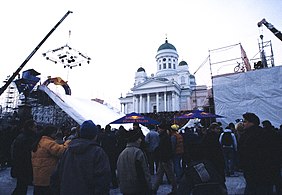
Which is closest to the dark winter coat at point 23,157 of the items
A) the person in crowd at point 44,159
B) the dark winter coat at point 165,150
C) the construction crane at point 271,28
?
the person in crowd at point 44,159

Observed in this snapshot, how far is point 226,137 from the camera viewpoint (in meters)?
7.78

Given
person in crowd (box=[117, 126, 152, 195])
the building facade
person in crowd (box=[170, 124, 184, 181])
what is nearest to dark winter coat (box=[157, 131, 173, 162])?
person in crowd (box=[170, 124, 184, 181])

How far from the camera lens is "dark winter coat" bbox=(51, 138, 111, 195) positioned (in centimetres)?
239

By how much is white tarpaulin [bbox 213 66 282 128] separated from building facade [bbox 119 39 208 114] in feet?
97.8

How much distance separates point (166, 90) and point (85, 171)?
49492 millimetres

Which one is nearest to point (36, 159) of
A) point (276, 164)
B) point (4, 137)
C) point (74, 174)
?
point (74, 174)

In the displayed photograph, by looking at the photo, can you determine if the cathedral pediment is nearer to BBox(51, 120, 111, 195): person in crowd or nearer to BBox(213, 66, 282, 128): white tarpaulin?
BBox(213, 66, 282, 128): white tarpaulin

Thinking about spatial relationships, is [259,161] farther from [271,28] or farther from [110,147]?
[271,28]

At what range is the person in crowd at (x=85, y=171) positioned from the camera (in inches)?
94.3

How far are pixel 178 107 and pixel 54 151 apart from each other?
51.0 meters

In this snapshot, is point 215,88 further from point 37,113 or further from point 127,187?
point 37,113

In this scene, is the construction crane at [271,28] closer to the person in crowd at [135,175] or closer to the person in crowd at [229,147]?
the person in crowd at [229,147]

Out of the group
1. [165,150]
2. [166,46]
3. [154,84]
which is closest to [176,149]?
[165,150]

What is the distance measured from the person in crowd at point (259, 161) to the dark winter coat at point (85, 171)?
233 centimetres
